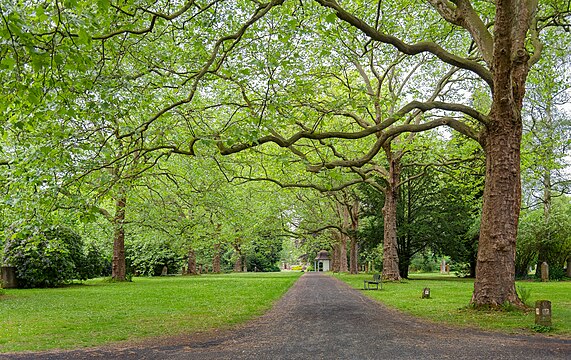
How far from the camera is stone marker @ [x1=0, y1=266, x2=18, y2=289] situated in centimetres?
2252

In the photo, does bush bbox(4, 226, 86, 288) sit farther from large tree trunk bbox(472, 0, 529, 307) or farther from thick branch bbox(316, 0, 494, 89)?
large tree trunk bbox(472, 0, 529, 307)

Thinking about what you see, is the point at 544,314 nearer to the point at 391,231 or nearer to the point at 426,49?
the point at 426,49

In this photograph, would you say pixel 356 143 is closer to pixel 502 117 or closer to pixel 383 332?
pixel 502 117

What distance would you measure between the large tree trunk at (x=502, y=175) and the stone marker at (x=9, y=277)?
22.0m

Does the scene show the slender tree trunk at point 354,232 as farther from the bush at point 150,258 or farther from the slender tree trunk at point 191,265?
the slender tree trunk at point 191,265

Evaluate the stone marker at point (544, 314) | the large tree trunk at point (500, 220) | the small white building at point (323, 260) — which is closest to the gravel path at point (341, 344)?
the stone marker at point (544, 314)

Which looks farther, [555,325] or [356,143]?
[356,143]

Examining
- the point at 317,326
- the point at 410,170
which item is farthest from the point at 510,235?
the point at 410,170

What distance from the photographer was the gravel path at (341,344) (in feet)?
22.7

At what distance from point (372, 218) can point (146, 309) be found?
79.3 feet

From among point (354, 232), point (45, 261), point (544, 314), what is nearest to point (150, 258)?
point (45, 261)

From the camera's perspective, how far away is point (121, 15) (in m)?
9.59

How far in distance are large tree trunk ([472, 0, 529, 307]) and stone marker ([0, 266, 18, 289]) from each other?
22.0 m

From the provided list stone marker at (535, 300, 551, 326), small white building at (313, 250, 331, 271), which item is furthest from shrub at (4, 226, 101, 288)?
small white building at (313, 250, 331, 271)
